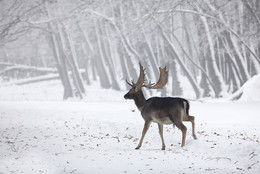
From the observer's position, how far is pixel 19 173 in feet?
22.0

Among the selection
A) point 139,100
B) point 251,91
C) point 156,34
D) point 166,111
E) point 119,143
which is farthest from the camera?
point 156,34

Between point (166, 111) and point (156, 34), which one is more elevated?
point (156, 34)

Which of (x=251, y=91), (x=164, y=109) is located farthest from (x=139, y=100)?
(x=251, y=91)

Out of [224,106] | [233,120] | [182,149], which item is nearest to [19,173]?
[182,149]

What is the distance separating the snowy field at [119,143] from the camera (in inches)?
261

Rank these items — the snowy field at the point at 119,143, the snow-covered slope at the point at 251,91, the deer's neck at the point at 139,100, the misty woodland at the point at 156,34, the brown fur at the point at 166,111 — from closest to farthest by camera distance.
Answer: the snowy field at the point at 119,143, the brown fur at the point at 166,111, the deer's neck at the point at 139,100, the snow-covered slope at the point at 251,91, the misty woodland at the point at 156,34

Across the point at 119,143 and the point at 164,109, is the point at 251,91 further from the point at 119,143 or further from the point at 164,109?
the point at 164,109

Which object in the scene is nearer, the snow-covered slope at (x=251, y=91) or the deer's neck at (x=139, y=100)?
the deer's neck at (x=139, y=100)

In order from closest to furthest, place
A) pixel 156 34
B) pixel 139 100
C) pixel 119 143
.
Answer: pixel 139 100 → pixel 119 143 → pixel 156 34

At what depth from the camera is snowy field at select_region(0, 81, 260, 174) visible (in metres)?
6.64

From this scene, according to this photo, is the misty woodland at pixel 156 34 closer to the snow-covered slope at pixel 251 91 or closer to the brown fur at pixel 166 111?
the snow-covered slope at pixel 251 91

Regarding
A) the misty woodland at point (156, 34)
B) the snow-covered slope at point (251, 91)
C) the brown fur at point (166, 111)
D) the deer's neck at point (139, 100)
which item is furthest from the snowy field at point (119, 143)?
the misty woodland at point (156, 34)

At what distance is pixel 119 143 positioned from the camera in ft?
31.7

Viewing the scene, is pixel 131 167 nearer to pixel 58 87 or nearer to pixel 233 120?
pixel 233 120
